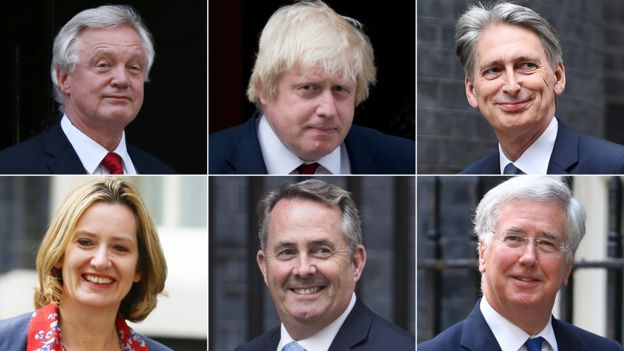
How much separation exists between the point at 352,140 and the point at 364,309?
726 mm

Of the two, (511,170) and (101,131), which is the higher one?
(101,131)

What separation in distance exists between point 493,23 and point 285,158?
1057 millimetres

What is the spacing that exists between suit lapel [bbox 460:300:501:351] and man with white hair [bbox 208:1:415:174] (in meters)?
0.71

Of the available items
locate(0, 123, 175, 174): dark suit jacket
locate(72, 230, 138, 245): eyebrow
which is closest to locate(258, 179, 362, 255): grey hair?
locate(0, 123, 175, 174): dark suit jacket

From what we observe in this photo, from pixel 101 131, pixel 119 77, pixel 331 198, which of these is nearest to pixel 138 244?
pixel 101 131

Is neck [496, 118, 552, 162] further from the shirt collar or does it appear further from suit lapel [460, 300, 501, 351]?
suit lapel [460, 300, 501, 351]

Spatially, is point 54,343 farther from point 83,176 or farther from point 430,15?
point 430,15

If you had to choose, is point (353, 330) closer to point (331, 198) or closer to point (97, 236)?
point (331, 198)

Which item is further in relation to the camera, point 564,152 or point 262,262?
point 262,262

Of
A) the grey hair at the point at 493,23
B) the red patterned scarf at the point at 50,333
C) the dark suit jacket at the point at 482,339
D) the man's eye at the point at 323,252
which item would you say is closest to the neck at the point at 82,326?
the red patterned scarf at the point at 50,333

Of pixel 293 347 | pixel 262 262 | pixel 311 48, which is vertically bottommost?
pixel 293 347

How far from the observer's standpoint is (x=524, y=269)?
22.0ft

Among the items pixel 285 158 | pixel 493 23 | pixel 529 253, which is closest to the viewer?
pixel 529 253

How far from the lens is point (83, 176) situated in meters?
6.92
